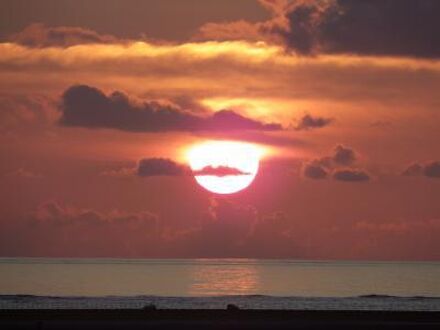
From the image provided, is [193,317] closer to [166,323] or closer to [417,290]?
[166,323]

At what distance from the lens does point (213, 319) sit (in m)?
74.4

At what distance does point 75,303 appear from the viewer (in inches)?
4355

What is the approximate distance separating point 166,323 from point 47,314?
11.3 m

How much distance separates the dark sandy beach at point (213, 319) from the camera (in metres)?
67.6

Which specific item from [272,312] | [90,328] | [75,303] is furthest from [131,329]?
[75,303]

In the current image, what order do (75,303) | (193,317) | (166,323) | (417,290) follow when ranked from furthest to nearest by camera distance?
(417,290) < (75,303) < (193,317) < (166,323)

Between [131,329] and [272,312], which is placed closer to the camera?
[131,329]

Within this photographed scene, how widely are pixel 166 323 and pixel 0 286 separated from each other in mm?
106568

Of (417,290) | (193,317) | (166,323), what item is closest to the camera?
(166,323)

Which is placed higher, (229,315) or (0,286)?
(0,286)

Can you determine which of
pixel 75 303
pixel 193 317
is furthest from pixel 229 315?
pixel 75 303

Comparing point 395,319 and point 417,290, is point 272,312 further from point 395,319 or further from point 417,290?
point 417,290

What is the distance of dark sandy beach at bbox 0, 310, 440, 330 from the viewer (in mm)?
67562

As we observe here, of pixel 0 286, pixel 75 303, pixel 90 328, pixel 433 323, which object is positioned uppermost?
pixel 0 286
